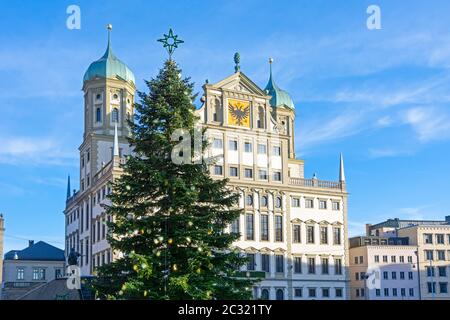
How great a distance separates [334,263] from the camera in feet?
254

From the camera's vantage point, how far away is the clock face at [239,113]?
2872 inches

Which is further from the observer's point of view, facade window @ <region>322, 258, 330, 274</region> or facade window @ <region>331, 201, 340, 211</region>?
facade window @ <region>331, 201, 340, 211</region>

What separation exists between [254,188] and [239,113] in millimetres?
8307

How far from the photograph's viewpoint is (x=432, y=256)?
9331cm

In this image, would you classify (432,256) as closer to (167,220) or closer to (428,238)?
(428,238)

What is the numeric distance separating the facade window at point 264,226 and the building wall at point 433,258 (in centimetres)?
2866

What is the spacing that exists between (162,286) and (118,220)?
315 cm

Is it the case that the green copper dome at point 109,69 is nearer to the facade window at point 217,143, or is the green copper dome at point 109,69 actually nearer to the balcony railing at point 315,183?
the facade window at point 217,143

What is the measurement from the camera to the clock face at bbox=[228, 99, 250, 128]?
7294 centimetres

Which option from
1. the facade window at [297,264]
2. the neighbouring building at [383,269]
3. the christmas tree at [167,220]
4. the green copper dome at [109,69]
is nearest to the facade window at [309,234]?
the facade window at [297,264]

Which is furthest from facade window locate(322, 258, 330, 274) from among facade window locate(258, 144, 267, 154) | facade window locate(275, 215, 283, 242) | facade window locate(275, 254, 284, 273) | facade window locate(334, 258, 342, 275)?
facade window locate(258, 144, 267, 154)

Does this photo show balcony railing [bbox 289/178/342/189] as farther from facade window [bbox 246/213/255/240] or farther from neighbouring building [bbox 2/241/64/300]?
neighbouring building [bbox 2/241/64/300]

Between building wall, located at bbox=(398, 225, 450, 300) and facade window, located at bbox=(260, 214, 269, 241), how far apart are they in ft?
94.0
